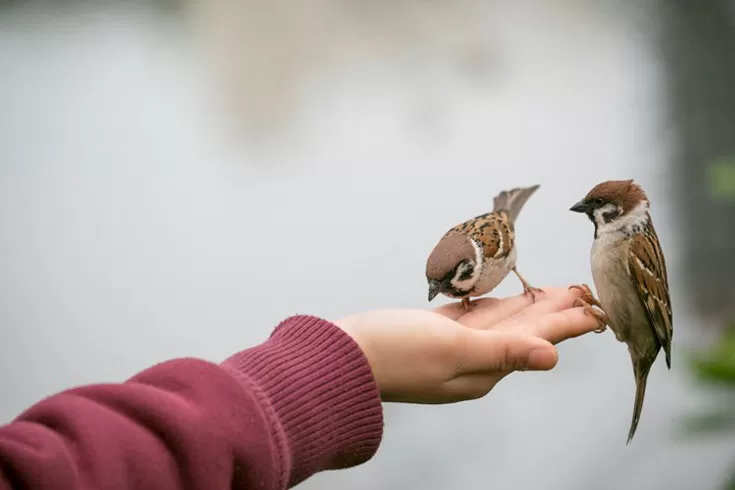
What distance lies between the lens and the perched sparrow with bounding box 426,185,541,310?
1011mm

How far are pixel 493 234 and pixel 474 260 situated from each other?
0.15ft

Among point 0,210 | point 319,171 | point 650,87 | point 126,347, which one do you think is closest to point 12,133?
point 0,210

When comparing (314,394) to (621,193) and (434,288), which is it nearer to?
(434,288)

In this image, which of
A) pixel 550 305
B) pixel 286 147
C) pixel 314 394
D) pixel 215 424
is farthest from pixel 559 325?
pixel 286 147

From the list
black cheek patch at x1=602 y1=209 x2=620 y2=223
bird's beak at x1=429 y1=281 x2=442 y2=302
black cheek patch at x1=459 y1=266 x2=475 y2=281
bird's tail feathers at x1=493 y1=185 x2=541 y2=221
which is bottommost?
bird's beak at x1=429 y1=281 x2=442 y2=302

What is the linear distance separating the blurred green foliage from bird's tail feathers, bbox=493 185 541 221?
1.49 feet

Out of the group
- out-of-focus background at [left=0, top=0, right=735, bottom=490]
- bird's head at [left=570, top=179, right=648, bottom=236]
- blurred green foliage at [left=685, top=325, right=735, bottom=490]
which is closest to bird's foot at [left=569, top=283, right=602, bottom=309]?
bird's head at [left=570, top=179, right=648, bottom=236]

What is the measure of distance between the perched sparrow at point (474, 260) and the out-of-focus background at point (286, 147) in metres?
0.21

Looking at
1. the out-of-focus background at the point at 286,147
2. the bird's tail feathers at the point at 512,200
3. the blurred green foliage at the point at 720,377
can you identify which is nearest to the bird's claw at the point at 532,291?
the bird's tail feathers at the point at 512,200

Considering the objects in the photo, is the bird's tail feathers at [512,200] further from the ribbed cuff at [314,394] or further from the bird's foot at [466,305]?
the ribbed cuff at [314,394]

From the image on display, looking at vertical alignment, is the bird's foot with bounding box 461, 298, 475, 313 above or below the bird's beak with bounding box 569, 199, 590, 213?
below

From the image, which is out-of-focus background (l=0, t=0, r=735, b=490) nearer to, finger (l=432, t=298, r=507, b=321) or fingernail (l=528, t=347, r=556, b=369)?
finger (l=432, t=298, r=507, b=321)

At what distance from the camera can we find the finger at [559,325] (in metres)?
0.93

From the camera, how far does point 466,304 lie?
3.49 ft
